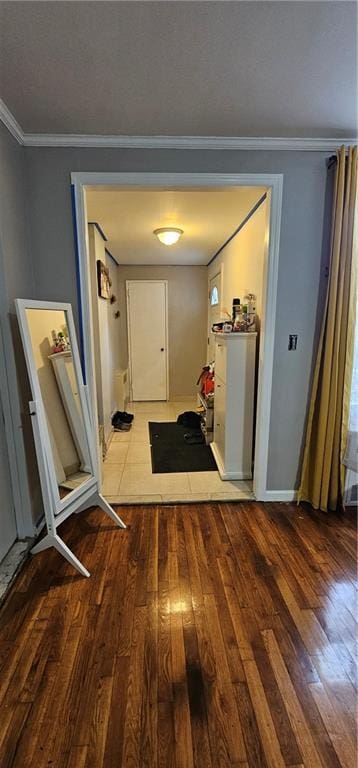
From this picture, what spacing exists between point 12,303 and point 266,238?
64.0 inches

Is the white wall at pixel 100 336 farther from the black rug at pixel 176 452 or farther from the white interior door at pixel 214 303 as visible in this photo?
the white interior door at pixel 214 303

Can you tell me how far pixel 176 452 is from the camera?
11.3 ft

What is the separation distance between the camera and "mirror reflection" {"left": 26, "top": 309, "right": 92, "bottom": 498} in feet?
6.17

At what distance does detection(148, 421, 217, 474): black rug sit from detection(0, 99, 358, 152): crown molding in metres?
2.44

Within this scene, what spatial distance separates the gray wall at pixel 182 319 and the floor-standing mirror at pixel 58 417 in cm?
345

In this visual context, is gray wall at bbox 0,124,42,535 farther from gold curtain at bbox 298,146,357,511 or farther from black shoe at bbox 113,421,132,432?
black shoe at bbox 113,421,132,432

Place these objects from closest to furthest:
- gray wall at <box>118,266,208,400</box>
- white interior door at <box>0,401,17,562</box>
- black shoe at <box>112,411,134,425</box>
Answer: white interior door at <box>0,401,17,562</box> → black shoe at <box>112,411,134,425</box> → gray wall at <box>118,266,208,400</box>

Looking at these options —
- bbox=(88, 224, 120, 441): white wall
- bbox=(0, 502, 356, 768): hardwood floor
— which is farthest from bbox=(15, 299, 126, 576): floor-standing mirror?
bbox=(88, 224, 120, 441): white wall

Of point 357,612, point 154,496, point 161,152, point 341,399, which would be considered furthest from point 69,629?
point 161,152

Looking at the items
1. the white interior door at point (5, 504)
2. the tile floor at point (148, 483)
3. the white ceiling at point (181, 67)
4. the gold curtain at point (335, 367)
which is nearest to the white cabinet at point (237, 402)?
the tile floor at point (148, 483)

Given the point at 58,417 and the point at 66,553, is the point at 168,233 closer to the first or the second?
the point at 58,417

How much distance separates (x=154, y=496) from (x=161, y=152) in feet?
7.70

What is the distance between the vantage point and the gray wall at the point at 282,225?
2.03 m

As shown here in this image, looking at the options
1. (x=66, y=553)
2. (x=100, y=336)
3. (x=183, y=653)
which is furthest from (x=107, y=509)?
(x=100, y=336)
